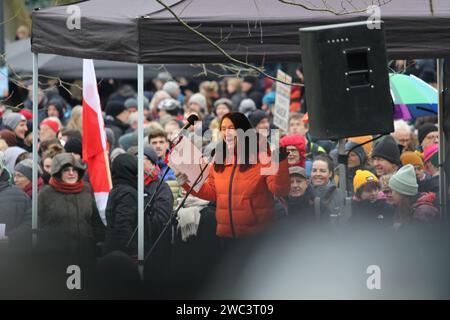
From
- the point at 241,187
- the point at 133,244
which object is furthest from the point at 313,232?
the point at 133,244

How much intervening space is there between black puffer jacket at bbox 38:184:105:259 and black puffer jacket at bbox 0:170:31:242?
0.19m

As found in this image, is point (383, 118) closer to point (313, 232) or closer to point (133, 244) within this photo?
point (313, 232)

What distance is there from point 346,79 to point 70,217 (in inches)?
120

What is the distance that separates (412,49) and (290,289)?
6.68ft

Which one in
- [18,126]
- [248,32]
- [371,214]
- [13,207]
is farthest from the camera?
[18,126]

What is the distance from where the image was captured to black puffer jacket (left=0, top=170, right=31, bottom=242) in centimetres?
1067

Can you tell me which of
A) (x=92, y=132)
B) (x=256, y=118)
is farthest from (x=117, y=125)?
(x=92, y=132)

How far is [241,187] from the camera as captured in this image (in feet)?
32.9

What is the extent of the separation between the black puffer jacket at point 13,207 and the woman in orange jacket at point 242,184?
1.56 meters

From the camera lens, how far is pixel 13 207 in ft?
35.5

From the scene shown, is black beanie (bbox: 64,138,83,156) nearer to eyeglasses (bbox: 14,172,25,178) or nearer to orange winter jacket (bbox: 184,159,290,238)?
eyeglasses (bbox: 14,172,25,178)

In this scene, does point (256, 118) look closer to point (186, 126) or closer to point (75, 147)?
point (75, 147)

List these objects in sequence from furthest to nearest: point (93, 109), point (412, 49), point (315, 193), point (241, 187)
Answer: point (93, 109) → point (315, 193) → point (241, 187) → point (412, 49)

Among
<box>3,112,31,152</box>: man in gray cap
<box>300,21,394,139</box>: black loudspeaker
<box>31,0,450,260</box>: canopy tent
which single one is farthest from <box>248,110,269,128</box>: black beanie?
<box>300,21,394,139</box>: black loudspeaker
